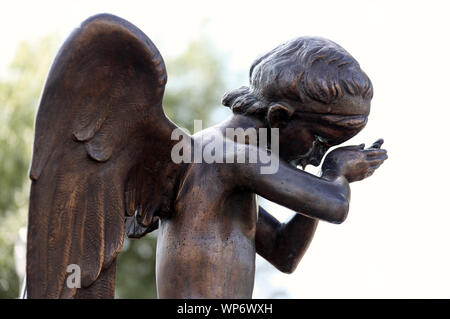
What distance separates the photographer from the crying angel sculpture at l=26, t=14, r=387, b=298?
8.64ft

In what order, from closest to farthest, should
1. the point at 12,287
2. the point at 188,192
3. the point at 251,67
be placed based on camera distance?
the point at 188,192 < the point at 251,67 < the point at 12,287

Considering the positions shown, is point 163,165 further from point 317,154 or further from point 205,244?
point 317,154

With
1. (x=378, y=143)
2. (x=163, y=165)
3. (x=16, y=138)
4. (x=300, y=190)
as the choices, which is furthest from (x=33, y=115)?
(x=300, y=190)

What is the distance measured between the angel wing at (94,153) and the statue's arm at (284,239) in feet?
1.85

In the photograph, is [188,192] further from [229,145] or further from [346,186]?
[346,186]

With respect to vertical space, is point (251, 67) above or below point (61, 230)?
above

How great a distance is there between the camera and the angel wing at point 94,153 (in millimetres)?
2607

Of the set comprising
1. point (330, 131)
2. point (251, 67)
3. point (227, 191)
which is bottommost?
point (227, 191)

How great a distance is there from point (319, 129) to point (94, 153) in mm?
903

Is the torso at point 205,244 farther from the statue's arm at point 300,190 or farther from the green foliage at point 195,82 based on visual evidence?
the green foliage at point 195,82

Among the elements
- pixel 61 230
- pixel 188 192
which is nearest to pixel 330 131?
pixel 188 192

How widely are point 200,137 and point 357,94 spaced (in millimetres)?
660

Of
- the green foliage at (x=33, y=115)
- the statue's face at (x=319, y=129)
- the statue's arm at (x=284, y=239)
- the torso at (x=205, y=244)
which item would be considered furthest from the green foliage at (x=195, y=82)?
the torso at (x=205, y=244)
